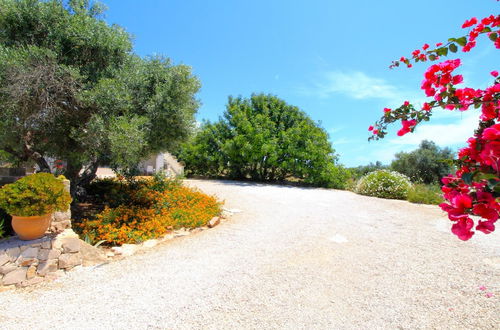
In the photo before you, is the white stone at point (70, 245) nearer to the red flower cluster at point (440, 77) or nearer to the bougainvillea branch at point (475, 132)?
the bougainvillea branch at point (475, 132)

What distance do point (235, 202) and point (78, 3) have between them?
6459mm

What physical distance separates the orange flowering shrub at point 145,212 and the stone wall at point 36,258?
0.67m

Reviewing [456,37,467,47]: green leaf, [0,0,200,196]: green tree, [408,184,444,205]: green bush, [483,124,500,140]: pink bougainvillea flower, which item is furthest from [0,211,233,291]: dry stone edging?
[408,184,444,205]: green bush

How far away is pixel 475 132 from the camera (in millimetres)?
1479

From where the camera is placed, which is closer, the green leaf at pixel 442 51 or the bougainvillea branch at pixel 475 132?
the bougainvillea branch at pixel 475 132

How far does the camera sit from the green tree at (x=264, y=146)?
44.2 ft

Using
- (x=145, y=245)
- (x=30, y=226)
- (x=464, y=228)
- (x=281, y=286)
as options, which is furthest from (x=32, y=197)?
(x=464, y=228)

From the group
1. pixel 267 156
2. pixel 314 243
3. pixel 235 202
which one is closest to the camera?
pixel 314 243

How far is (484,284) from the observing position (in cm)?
349

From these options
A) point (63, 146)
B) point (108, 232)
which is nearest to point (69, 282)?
point (108, 232)

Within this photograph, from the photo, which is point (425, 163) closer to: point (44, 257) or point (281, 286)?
point (281, 286)

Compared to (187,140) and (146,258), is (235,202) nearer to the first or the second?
(187,140)

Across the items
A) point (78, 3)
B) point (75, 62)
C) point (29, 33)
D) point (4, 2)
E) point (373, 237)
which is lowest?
point (373, 237)

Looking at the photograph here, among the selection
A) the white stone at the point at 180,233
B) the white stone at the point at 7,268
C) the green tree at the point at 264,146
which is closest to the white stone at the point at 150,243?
the white stone at the point at 180,233
